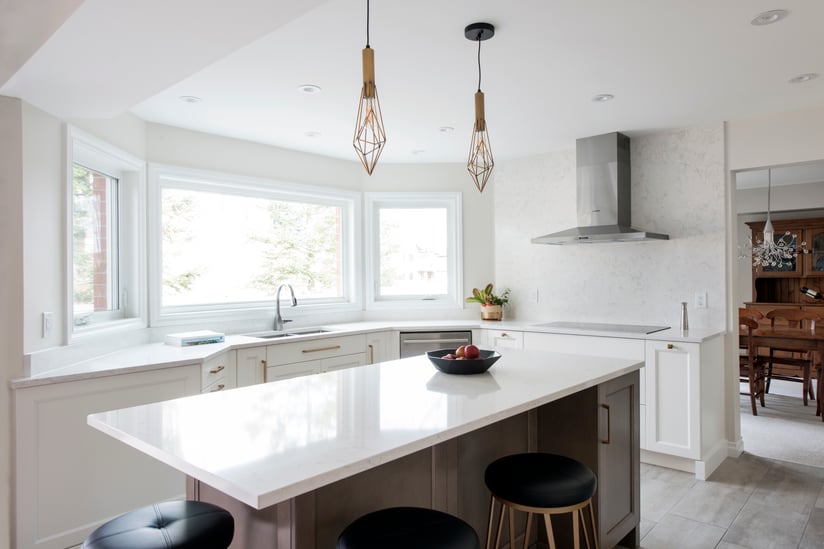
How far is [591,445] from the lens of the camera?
2186 millimetres

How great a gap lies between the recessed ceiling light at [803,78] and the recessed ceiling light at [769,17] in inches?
33.1

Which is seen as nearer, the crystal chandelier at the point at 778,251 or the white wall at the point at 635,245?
the white wall at the point at 635,245

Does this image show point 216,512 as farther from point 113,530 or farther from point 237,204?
point 237,204

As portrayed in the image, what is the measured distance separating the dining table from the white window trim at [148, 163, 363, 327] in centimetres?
362

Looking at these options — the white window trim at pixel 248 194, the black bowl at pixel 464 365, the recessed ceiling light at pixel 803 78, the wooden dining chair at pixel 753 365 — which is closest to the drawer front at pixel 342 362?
the white window trim at pixel 248 194

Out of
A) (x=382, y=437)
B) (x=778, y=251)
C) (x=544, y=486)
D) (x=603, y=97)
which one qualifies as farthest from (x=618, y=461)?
(x=778, y=251)

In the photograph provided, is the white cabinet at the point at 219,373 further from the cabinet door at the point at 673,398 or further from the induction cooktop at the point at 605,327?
the cabinet door at the point at 673,398

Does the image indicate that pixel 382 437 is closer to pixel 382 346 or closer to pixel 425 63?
pixel 425 63

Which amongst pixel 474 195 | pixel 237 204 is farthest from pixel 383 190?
pixel 237 204

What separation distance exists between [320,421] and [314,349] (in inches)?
89.8

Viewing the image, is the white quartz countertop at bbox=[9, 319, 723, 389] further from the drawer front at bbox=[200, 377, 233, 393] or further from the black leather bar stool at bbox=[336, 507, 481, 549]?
the black leather bar stool at bbox=[336, 507, 481, 549]

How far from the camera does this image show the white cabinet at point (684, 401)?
3299 millimetres

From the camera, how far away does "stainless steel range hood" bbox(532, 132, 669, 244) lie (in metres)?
3.88

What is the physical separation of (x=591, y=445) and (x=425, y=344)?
2.22 meters
